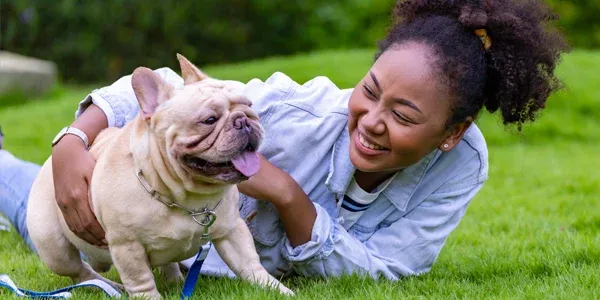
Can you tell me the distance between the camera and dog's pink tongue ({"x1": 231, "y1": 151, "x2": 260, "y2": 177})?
2621 mm

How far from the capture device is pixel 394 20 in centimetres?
331

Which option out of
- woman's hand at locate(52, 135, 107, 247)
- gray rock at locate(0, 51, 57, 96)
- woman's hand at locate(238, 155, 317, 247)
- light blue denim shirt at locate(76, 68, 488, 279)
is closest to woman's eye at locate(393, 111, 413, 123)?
light blue denim shirt at locate(76, 68, 488, 279)

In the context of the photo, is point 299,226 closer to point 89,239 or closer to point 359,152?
point 359,152

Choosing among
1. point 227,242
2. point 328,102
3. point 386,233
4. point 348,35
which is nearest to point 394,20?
point 328,102

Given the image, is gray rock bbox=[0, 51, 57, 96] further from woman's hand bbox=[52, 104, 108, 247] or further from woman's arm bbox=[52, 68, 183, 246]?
woman's hand bbox=[52, 104, 108, 247]

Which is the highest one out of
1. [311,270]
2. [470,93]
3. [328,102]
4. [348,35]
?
[470,93]

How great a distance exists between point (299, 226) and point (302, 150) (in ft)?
1.05

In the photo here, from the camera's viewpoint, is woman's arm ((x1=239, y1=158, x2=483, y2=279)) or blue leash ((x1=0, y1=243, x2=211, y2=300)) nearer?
blue leash ((x1=0, y1=243, x2=211, y2=300))

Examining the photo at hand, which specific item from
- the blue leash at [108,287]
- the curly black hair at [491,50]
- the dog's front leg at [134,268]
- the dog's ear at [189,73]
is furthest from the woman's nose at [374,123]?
the dog's front leg at [134,268]

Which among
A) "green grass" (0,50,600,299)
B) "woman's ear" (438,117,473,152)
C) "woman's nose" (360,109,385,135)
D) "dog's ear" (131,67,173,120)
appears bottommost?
"green grass" (0,50,600,299)

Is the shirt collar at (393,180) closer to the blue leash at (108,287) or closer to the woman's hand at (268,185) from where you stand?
the woman's hand at (268,185)

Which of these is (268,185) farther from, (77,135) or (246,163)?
(77,135)

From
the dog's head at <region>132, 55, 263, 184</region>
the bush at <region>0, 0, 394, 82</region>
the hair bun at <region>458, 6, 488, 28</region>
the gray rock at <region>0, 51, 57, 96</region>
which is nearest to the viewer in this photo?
the dog's head at <region>132, 55, 263, 184</region>

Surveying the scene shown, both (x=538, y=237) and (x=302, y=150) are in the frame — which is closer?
(x=302, y=150)
